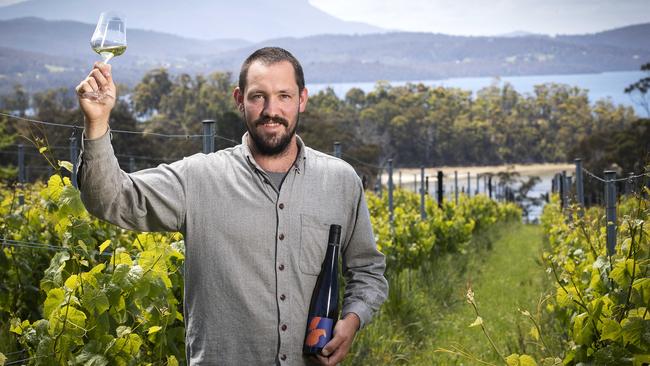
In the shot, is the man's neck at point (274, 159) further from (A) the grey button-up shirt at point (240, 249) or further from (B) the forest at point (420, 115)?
(B) the forest at point (420, 115)

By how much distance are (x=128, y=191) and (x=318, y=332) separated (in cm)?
61

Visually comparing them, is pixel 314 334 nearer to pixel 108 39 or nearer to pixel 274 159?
pixel 274 159

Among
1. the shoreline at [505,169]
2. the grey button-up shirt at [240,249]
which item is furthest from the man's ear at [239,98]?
the shoreline at [505,169]

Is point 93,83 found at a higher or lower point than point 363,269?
higher

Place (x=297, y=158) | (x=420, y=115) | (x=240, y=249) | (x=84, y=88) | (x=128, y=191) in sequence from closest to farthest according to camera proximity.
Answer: (x=84, y=88), (x=128, y=191), (x=240, y=249), (x=297, y=158), (x=420, y=115)

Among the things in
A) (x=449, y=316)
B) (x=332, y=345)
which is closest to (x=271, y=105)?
(x=332, y=345)

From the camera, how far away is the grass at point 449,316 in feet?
19.9

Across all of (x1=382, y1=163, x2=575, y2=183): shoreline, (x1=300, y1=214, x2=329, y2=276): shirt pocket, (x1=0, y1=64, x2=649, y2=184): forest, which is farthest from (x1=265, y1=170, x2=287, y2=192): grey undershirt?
(x1=382, y1=163, x2=575, y2=183): shoreline

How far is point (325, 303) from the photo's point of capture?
2336 millimetres

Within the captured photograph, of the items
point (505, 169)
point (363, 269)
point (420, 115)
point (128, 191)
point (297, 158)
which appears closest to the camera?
point (128, 191)

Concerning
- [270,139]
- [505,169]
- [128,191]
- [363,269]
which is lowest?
[505,169]

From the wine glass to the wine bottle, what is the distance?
0.75 metres

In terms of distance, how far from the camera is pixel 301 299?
2270 mm

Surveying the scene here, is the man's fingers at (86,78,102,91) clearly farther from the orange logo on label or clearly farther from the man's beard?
the orange logo on label
